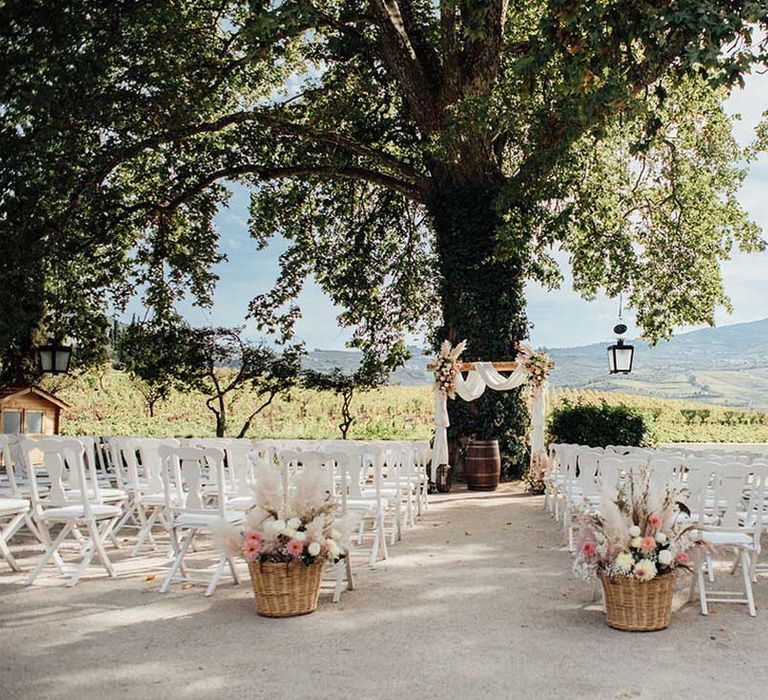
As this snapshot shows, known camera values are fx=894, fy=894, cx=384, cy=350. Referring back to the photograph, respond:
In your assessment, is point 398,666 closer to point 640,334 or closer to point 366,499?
point 366,499

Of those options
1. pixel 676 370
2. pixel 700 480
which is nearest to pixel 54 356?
pixel 700 480

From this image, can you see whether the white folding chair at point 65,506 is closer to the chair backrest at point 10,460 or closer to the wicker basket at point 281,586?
the chair backrest at point 10,460

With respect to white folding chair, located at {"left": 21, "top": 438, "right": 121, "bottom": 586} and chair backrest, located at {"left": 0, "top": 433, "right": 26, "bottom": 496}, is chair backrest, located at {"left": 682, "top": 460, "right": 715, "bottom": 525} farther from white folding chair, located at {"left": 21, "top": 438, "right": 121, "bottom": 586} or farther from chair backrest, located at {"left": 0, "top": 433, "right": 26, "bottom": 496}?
chair backrest, located at {"left": 0, "top": 433, "right": 26, "bottom": 496}

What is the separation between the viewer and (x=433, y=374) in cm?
1562

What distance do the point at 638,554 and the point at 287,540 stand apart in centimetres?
231

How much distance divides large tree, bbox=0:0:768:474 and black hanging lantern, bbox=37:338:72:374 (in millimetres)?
541

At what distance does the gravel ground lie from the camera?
4602 mm

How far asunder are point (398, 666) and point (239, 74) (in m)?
13.9

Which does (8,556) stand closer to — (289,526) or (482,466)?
(289,526)

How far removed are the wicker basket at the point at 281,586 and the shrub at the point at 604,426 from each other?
1098 cm

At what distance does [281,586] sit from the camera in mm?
6094

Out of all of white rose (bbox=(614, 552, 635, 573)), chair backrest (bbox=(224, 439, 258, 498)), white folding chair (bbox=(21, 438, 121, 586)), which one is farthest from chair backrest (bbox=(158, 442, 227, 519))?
white rose (bbox=(614, 552, 635, 573))

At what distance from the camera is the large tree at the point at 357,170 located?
559 inches

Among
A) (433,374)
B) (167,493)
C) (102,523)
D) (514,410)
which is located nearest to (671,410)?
(514,410)
